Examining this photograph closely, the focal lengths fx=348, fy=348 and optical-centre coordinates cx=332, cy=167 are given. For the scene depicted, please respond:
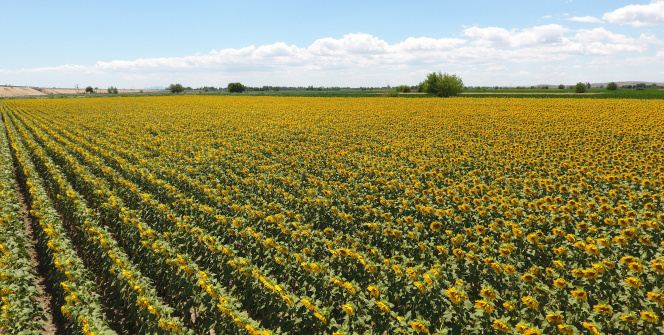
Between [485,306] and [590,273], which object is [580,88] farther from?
[485,306]

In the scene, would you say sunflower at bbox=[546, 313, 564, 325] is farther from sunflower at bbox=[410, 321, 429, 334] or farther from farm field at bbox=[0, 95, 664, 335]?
sunflower at bbox=[410, 321, 429, 334]

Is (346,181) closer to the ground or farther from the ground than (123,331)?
farther from the ground

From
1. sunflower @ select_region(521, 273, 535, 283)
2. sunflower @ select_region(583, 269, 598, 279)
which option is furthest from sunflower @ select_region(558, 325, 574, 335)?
Result: sunflower @ select_region(583, 269, 598, 279)

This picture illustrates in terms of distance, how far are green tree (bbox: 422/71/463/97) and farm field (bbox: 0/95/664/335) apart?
59151 millimetres

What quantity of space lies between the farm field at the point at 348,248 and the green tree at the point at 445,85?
59.2 meters

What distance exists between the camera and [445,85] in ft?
232

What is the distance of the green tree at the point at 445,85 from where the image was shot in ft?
232

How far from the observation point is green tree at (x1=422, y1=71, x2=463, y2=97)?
232 ft

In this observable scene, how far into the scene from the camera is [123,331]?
5570 millimetres

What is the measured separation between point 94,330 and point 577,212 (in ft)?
28.1

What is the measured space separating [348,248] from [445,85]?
7010cm

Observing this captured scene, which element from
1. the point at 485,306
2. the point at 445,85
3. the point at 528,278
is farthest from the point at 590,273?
the point at 445,85

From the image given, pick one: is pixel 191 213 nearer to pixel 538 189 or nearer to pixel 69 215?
pixel 69 215

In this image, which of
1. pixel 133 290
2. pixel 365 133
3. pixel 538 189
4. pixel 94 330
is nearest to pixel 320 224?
pixel 133 290
